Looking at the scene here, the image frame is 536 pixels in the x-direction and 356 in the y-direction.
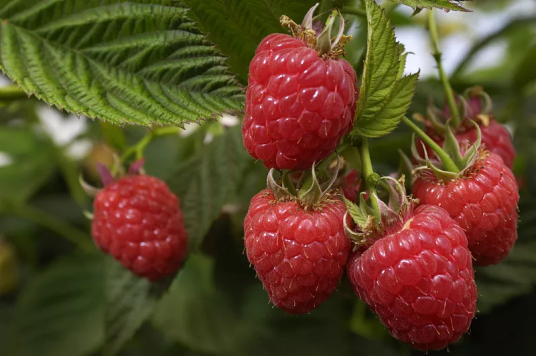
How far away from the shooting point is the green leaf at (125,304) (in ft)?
2.31

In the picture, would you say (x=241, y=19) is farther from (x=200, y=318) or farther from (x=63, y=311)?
(x=63, y=311)

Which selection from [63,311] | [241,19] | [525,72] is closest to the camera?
[241,19]

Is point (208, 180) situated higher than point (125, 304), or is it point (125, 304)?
point (208, 180)

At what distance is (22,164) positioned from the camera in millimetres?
1400

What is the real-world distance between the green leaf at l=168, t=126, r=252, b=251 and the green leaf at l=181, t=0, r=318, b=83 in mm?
193

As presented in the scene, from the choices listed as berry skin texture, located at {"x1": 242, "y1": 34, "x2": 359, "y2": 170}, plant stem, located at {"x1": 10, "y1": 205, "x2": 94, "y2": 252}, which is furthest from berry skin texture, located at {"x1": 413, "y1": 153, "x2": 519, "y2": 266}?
plant stem, located at {"x1": 10, "y1": 205, "x2": 94, "y2": 252}

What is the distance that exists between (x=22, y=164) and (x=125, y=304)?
2.71ft

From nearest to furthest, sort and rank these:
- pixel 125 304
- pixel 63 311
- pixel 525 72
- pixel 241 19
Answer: pixel 241 19, pixel 125 304, pixel 525 72, pixel 63 311

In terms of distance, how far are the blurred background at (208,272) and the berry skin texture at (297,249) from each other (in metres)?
0.10

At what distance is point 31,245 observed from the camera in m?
1.49

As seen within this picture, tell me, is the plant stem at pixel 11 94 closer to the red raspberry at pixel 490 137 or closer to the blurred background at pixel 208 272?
the blurred background at pixel 208 272

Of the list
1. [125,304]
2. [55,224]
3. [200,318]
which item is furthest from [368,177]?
[55,224]

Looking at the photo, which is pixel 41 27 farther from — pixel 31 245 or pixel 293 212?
pixel 31 245

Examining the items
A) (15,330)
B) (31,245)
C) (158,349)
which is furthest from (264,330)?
(31,245)
